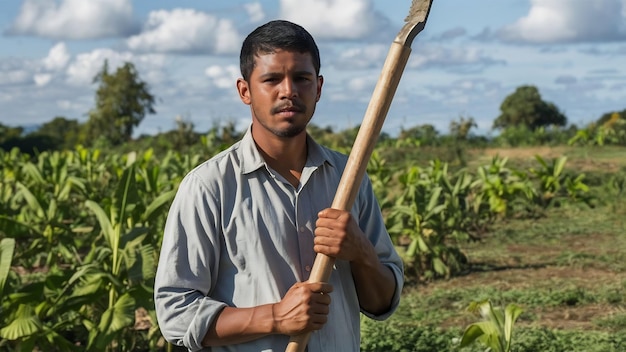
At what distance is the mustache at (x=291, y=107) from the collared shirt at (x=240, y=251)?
136 mm

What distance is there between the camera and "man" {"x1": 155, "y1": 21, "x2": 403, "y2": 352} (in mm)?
2076

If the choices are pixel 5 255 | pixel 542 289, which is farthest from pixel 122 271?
pixel 542 289

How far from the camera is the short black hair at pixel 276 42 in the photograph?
6.96ft

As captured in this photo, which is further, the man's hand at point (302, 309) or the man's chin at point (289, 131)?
the man's chin at point (289, 131)

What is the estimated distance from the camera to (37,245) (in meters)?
5.94

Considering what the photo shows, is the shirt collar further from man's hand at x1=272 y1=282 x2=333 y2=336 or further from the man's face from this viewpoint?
man's hand at x1=272 y1=282 x2=333 y2=336

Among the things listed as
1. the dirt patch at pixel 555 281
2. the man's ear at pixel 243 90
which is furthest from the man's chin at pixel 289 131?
the dirt patch at pixel 555 281

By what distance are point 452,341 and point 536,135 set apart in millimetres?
17768

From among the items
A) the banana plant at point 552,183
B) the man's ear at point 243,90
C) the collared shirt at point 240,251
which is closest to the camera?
the collared shirt at point 240,251

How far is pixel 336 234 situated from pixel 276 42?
0.45 metres

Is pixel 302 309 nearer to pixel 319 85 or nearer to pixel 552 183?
pixel 319 85

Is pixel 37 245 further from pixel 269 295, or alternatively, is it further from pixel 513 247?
pixel 513 247

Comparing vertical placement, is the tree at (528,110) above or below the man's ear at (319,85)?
above

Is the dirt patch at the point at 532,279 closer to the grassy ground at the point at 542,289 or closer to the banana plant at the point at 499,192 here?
the grassy ground at the point at 542,289
